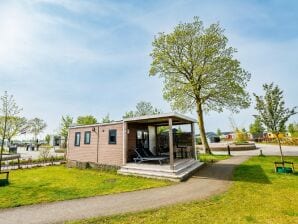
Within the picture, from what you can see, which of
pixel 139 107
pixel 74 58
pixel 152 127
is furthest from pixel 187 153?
pixel 139 107

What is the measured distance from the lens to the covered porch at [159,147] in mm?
11562

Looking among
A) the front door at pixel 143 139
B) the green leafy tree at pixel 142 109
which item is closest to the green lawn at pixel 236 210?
the front door at pixel 143 139

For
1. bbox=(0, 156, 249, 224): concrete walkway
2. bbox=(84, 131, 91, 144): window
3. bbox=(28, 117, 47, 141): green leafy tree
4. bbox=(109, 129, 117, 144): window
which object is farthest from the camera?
bbox=(28, 117, 47, 141): green leafy tree

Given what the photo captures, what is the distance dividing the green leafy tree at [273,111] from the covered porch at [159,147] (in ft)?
15.6

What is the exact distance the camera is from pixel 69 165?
17.1 meters

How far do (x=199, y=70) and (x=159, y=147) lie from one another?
868 cm

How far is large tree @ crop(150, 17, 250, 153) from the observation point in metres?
20.4

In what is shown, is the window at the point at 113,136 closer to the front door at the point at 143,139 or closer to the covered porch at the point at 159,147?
the covered porch at the point at 159,147

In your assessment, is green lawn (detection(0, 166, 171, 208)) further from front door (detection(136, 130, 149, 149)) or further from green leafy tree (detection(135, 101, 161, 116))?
green leafy tree (detection(135, 101, 161, 116))

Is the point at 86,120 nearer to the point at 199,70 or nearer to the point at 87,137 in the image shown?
the point at 87,137

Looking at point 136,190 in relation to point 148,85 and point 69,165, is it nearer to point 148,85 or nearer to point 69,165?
point 69,165

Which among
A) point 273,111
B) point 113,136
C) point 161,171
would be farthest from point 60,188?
point 273,111

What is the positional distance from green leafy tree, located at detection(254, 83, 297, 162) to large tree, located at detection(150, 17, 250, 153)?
21.2 feet

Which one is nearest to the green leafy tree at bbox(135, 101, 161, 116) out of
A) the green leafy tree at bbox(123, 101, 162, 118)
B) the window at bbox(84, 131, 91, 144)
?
the green leafy tree at bbox(123, 101, 162, 118)
